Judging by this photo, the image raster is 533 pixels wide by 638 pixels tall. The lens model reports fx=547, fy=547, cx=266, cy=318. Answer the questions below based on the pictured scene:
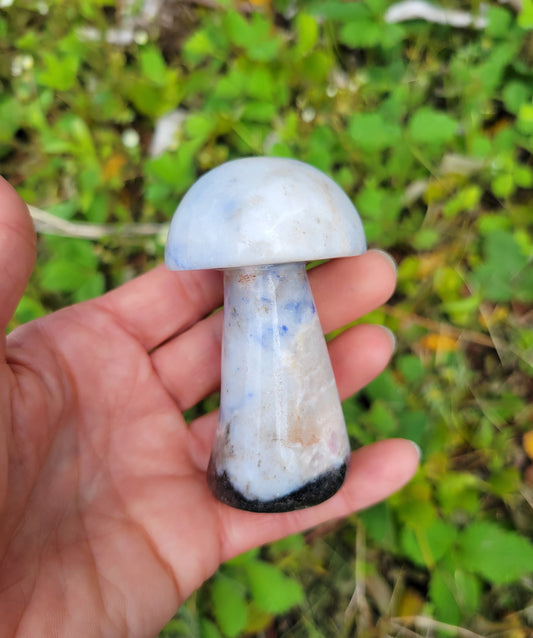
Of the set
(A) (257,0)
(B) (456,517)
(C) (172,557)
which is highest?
(A) (257,0)

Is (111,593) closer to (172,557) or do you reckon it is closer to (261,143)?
(172,557)

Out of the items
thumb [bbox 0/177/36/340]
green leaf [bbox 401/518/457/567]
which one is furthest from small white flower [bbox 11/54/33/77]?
green leaf [bbox 401/518/457/567]

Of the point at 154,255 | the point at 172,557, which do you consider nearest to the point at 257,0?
the point at 154,255

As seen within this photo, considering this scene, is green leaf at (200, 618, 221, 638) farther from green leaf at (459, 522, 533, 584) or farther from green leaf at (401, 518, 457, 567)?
green leaf at (459, 522, 533, 584)

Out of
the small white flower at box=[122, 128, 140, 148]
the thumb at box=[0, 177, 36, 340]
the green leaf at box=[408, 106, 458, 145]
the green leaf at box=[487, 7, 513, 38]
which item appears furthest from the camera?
the small white flower at box=[122, 128, 140, 148]

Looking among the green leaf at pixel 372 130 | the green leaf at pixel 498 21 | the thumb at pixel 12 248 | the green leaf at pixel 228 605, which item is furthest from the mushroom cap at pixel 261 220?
the green leaf at pixel 498 21

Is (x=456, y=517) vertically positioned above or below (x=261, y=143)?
below

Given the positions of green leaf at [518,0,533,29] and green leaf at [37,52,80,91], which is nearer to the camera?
green leaf at [518,0,533,29]

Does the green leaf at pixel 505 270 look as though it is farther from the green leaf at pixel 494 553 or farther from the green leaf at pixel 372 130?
the green leaf at pixel 494 553
